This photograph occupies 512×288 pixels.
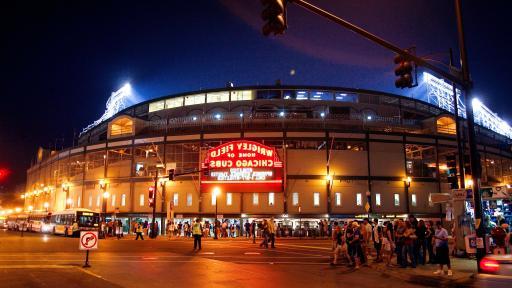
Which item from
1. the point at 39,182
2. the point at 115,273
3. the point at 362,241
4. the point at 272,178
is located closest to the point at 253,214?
the point at 272,178

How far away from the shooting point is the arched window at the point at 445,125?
60.9 meters

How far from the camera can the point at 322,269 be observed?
1748 centimetres

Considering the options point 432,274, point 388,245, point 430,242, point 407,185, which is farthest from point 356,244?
point 407,185

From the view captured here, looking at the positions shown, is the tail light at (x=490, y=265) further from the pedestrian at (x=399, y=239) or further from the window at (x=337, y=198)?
the window at (x=337, y=198)

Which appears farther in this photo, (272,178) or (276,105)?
(276,105)

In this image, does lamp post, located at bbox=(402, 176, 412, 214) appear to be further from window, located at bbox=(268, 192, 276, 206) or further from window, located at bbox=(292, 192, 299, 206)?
window, located at bbox=(268, 192, 276, 206)

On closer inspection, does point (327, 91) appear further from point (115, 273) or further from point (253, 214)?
point (115, 273)

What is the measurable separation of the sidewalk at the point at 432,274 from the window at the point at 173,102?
2026 inches

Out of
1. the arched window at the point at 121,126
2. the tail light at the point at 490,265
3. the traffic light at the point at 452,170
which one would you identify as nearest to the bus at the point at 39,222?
the arched window at the point at 121,126

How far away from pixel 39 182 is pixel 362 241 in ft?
278

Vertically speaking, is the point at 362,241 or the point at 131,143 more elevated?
the point at 131,143

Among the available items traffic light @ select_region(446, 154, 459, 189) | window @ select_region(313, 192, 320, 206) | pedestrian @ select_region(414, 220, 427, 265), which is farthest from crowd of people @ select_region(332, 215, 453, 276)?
window @ select_region(313, 192, 320, 206)

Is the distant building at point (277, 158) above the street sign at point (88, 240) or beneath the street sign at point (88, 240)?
above

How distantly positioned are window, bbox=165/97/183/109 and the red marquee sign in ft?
65.7
